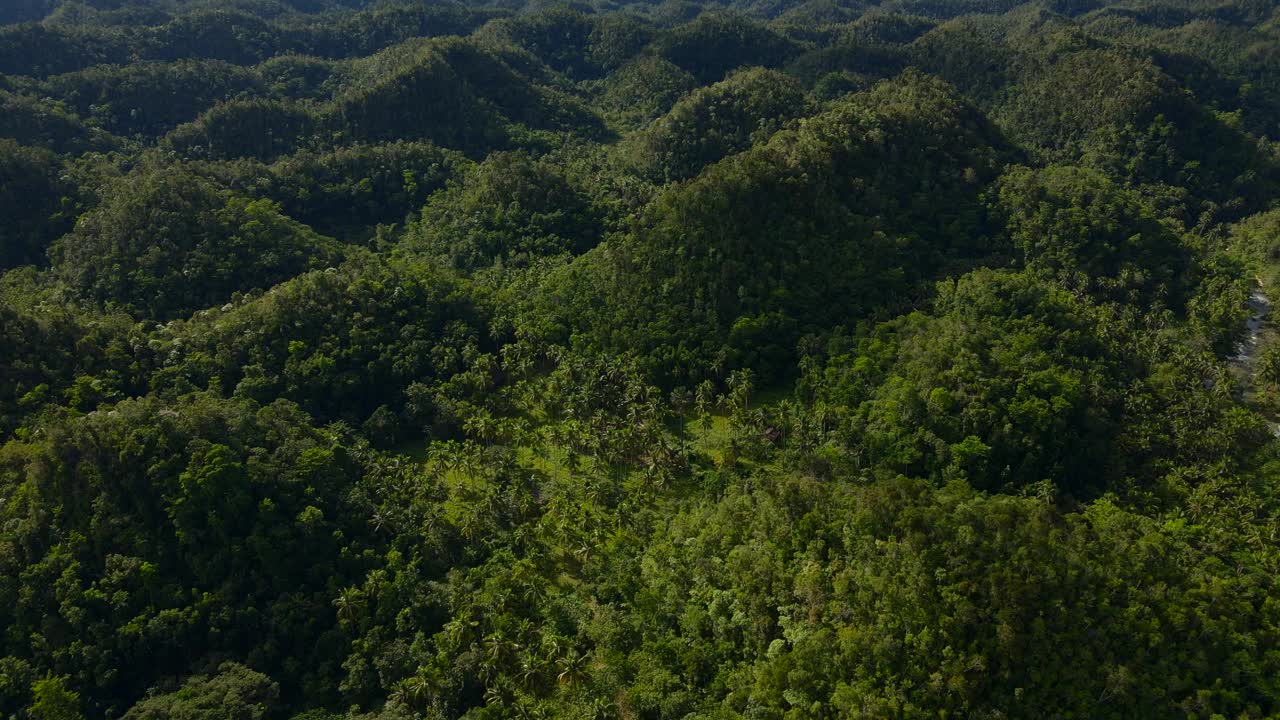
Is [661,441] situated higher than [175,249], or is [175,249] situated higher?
[175,249]

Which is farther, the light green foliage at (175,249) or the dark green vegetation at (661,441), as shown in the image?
the light green foliage at (175,249)

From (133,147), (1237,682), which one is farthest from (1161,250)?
(133,147)

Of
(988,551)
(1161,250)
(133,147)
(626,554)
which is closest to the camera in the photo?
(988,551)

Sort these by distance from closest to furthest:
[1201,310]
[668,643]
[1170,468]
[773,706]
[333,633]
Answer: [773,706], [668,643], [333,633], [1170,468], [1201,310]

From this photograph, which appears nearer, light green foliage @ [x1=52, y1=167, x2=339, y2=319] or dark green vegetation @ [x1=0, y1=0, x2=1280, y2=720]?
dark green vegetation @ [x1=0, y1=0, x2=1280, y2=720]

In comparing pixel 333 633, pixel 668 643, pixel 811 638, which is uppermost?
pixel 811 638

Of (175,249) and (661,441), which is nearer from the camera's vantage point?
(661,441)

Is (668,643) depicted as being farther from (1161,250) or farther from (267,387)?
(1161,250)

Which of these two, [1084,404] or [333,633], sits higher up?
[1084,404]
